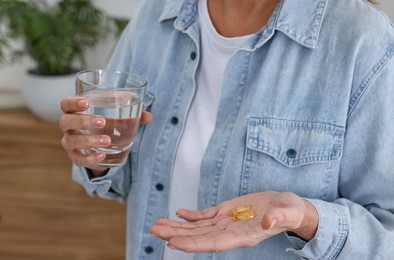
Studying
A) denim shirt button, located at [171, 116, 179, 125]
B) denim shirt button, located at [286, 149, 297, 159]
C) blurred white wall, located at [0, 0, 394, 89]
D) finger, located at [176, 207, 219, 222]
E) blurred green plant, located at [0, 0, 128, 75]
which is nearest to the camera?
finger, located at [176, 207, 219, 222]

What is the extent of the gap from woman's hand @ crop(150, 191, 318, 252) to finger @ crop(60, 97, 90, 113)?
21 centimetres

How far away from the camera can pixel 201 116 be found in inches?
41.3

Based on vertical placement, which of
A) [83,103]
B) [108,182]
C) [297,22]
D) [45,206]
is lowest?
[45,206]

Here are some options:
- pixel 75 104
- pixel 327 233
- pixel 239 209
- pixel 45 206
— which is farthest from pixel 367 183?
pixel 45 206

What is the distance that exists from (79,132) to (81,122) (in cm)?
4

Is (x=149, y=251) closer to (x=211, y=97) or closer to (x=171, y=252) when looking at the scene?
(x=171, y=252)

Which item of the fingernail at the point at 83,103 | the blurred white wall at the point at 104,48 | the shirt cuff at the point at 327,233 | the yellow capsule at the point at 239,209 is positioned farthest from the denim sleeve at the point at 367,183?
the blurred white wall at the point at 104,48

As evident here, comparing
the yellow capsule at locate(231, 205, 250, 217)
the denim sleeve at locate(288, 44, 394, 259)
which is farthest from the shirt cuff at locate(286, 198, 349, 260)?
the yellow capsule at locate(231, 205, 250, 217)

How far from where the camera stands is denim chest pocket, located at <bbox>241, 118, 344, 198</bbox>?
910 mm

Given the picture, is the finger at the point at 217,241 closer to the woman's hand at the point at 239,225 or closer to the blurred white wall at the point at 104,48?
the woman's hand at the point at 239,225

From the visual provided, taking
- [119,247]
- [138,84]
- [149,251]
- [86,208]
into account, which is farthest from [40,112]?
[138,84]

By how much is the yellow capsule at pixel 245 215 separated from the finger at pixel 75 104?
277 millimetres

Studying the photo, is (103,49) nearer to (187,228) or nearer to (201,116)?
(201,116)

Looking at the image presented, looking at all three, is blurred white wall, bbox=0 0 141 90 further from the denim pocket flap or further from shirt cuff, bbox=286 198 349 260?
shirt cuff, bbox=286 198 349 260
